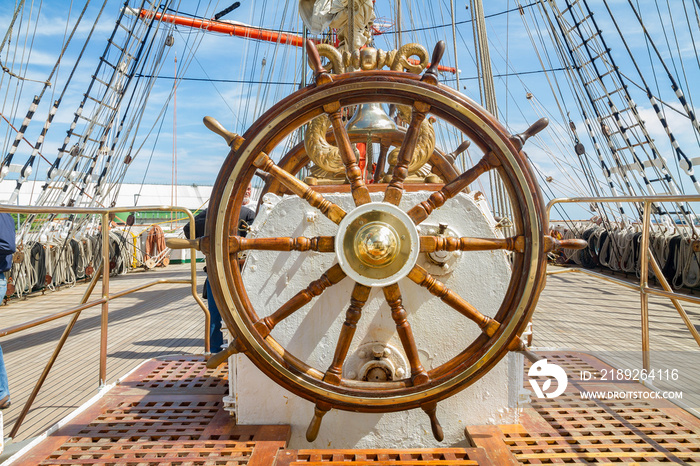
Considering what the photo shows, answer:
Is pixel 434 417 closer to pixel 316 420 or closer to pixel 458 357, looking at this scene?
pixel 458 357

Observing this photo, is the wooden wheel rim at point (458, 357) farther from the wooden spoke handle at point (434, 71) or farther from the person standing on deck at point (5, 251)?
the person standing on deck at point (5, 251)

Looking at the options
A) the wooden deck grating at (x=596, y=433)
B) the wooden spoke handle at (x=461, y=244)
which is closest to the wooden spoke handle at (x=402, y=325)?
the wooden spoke handle at (x=461, y=244)

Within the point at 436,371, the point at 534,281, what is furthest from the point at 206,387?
the point at 534,281

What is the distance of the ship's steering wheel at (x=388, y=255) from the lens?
3.93 feet

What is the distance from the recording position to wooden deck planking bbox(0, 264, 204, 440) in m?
2.63

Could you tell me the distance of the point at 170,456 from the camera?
133 centimetres

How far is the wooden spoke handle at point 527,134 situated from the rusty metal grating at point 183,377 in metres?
1.47

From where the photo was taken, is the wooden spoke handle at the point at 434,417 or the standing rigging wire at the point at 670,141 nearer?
the wooden spoke handle at the point at 434,417

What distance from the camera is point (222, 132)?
129 cm

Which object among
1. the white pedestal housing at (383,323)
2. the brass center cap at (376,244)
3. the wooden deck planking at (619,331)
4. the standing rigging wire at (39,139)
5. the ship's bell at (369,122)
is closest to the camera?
the brass center cap at (376,244)

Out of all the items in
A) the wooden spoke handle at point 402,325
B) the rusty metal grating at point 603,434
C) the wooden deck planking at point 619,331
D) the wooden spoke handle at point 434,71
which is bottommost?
the wooden deck planking at point 619,331

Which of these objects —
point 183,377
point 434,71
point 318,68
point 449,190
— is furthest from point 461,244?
point 183,377

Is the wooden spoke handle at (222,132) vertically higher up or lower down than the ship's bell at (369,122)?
lower down

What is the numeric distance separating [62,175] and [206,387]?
6.99 m
